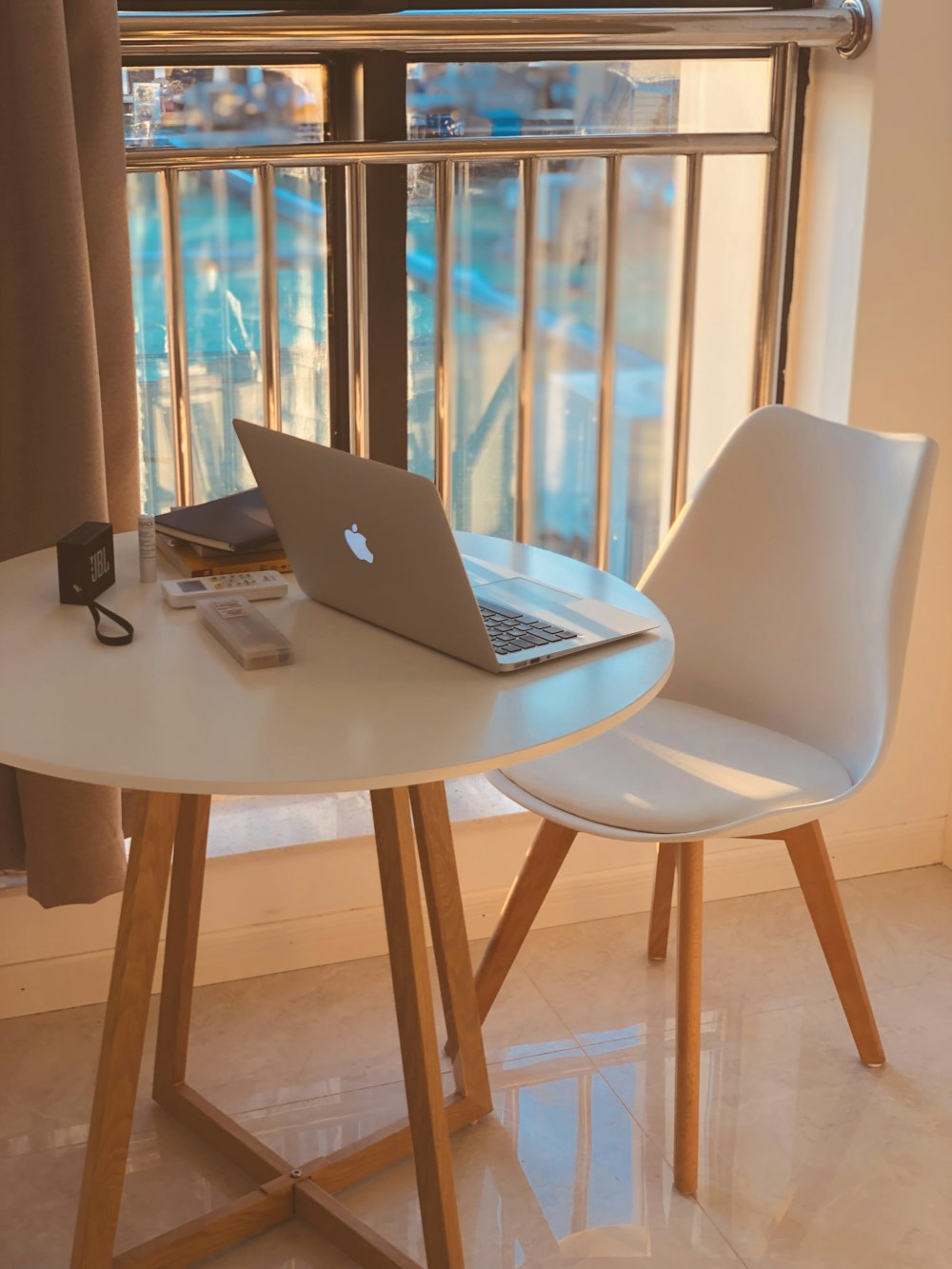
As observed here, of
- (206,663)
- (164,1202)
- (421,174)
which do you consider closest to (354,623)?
(206,663)

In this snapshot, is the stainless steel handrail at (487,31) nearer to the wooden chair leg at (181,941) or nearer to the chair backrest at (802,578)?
the chair backrest at (802,578)

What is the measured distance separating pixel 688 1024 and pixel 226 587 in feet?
2.41

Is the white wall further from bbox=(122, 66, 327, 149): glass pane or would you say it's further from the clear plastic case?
the clear plastic case

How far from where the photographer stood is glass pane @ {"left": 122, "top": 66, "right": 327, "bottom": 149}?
6.17ft

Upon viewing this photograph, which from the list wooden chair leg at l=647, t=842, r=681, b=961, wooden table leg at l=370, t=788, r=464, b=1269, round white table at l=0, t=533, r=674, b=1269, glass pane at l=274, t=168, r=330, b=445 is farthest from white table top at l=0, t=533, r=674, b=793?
glass pane at l=274, t=168, r=330, b=445

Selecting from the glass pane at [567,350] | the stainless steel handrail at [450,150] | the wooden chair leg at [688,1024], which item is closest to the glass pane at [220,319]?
the stainless steel handrail at [450,150]

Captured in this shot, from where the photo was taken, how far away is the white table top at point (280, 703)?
1.05m

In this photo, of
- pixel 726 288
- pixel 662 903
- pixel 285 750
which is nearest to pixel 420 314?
pixel 726 288

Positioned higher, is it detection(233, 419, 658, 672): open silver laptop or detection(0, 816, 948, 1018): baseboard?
detection(233, 419, 658, 672): open silver laptop

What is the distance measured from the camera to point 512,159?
6.50ft

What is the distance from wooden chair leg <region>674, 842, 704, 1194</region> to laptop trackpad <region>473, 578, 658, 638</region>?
344 mm

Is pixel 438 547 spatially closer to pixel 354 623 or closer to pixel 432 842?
pixel 354 623

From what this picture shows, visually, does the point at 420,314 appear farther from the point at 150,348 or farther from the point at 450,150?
the point at 150,348

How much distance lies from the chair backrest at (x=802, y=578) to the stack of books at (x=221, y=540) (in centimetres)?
60
